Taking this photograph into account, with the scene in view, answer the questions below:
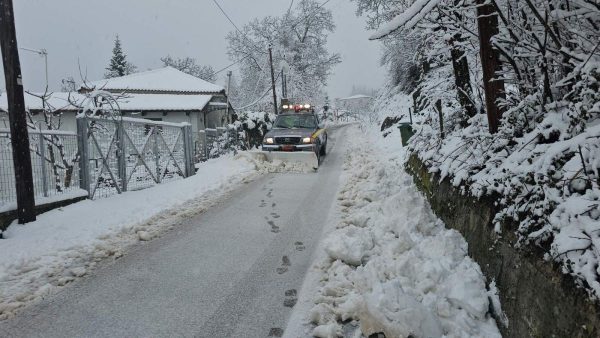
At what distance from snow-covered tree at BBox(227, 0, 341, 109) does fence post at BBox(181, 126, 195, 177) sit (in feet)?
91.5

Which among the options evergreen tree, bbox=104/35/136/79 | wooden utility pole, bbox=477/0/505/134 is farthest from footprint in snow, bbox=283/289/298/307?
evergreen tree, bbox=104/35/136/79

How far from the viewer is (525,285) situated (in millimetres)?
2252

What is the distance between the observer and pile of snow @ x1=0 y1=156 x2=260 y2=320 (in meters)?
4.00

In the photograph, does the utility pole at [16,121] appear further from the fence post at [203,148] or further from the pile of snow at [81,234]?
the fence post at [203,148]

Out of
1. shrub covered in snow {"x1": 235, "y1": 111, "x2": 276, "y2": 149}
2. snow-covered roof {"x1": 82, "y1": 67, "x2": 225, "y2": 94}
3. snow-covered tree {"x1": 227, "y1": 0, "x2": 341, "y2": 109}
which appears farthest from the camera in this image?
snow-covered tree {"x1": 227, "y1": 0, "x2": 341, "y2": 109}

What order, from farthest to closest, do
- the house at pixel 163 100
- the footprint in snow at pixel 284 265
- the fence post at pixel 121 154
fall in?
the house at pixel 163 100
the fence post at pixel 121 154
the footprint in snow at pixel 284 265

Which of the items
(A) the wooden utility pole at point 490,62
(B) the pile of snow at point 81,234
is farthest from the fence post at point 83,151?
(A) the wooden utility pole at point 490,62

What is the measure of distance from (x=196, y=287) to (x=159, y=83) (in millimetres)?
27154

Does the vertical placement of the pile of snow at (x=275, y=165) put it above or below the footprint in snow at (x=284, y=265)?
above

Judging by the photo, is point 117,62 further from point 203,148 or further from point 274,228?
point 274,228

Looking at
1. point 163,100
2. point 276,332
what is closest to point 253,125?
point 163,100

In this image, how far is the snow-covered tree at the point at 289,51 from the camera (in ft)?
132

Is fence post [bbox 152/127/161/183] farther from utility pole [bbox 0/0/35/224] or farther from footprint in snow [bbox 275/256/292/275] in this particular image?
footprint in snow [bbox 275/256/292/275]

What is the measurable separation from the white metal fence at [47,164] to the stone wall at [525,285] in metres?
6.28
